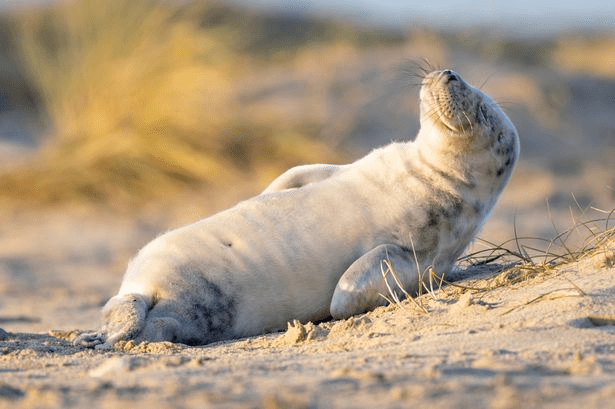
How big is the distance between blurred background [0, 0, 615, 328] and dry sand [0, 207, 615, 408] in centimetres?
382

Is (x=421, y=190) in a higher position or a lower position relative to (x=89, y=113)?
lower

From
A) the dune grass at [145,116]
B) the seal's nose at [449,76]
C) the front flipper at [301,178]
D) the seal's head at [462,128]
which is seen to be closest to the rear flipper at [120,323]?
the front flipper at [301,178]

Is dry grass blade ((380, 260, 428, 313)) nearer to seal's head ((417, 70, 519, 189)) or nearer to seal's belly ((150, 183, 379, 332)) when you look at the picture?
seal's belly ((150, 183, 379, 332))

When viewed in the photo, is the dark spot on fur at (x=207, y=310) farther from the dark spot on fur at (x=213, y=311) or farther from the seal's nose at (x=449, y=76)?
the seal's nose at (x=449, y=76)

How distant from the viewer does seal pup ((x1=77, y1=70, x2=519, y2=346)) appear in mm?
4426

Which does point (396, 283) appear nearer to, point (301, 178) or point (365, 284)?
point (365, 284)

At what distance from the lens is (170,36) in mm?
11289

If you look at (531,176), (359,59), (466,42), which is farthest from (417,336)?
(466,42)

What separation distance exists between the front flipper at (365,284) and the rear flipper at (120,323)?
31.7 inches

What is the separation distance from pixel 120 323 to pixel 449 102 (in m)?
1.72

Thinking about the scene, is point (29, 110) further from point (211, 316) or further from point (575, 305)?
point (575, 305)

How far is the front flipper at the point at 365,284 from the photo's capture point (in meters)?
4.33

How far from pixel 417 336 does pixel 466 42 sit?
1114cm

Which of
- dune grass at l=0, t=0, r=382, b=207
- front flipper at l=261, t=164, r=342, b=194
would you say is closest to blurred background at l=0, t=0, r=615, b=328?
dune grass at l=0, t=0, r=382, b=207
